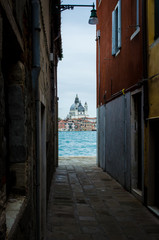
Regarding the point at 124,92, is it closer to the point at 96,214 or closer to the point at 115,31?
the point at 115,31

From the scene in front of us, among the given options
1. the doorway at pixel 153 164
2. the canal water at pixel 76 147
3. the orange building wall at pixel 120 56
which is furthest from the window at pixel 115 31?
the canal water at pixel 76 147

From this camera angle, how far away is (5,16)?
1.65 meters

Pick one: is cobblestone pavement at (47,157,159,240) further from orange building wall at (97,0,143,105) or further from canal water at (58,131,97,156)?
canal water at (58,131,97,156)

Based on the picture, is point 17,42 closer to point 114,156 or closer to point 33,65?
point 33,65

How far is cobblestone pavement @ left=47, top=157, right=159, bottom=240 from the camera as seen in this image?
5.11 metres

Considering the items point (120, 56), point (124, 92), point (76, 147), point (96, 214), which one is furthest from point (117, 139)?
point (76, 147)

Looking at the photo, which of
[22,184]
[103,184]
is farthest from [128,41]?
[22,184]

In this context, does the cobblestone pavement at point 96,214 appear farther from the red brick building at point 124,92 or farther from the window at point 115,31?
the window at point 115,31

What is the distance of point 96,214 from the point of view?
627cm

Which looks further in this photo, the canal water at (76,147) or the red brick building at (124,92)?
the canal water at (76,147)

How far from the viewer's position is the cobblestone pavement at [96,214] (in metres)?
5.11

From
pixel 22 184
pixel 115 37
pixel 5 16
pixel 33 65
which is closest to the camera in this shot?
pixel 5 16

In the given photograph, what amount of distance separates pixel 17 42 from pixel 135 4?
6510mm

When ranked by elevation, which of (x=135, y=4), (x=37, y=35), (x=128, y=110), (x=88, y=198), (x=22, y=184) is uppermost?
(x=135, y=4)
